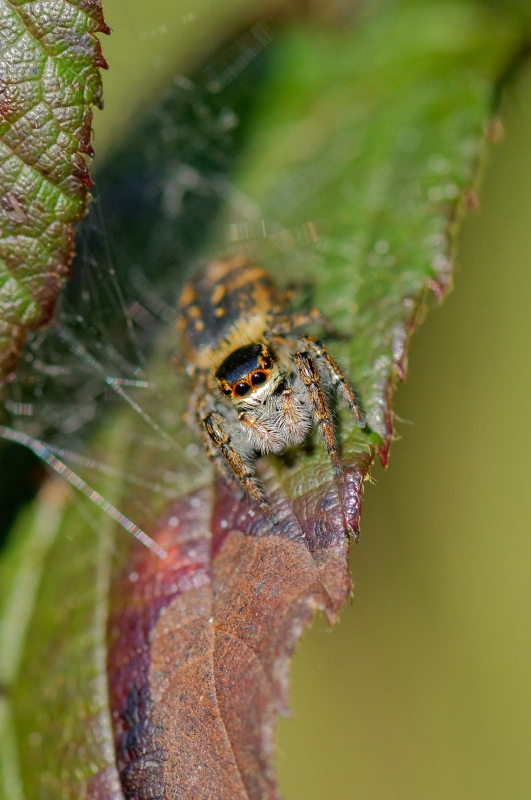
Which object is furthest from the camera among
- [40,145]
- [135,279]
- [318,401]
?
[135,279]

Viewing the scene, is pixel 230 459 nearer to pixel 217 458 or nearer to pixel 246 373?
pixel 217 458

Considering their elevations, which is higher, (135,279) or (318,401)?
(135,279)

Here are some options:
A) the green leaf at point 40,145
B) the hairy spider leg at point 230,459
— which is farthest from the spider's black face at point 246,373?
the green leaf at point 40,145

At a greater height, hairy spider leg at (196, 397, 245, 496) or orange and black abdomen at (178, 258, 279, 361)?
orange and black abdomen at (178, 258, 279, 361)

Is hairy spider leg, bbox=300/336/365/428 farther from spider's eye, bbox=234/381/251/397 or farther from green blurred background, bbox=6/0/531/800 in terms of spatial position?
green blurred background, bbox=6/0/531/800

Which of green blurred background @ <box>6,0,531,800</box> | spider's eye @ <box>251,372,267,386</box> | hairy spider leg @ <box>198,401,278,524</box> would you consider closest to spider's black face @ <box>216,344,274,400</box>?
spider's eye @ <box>251,372,267,386</box>

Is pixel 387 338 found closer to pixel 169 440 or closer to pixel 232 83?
pixel 169 440

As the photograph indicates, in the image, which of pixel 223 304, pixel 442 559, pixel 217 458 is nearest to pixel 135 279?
pixel 223 304

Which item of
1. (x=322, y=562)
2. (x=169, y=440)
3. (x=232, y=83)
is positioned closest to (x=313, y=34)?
(x=232, y=83)
